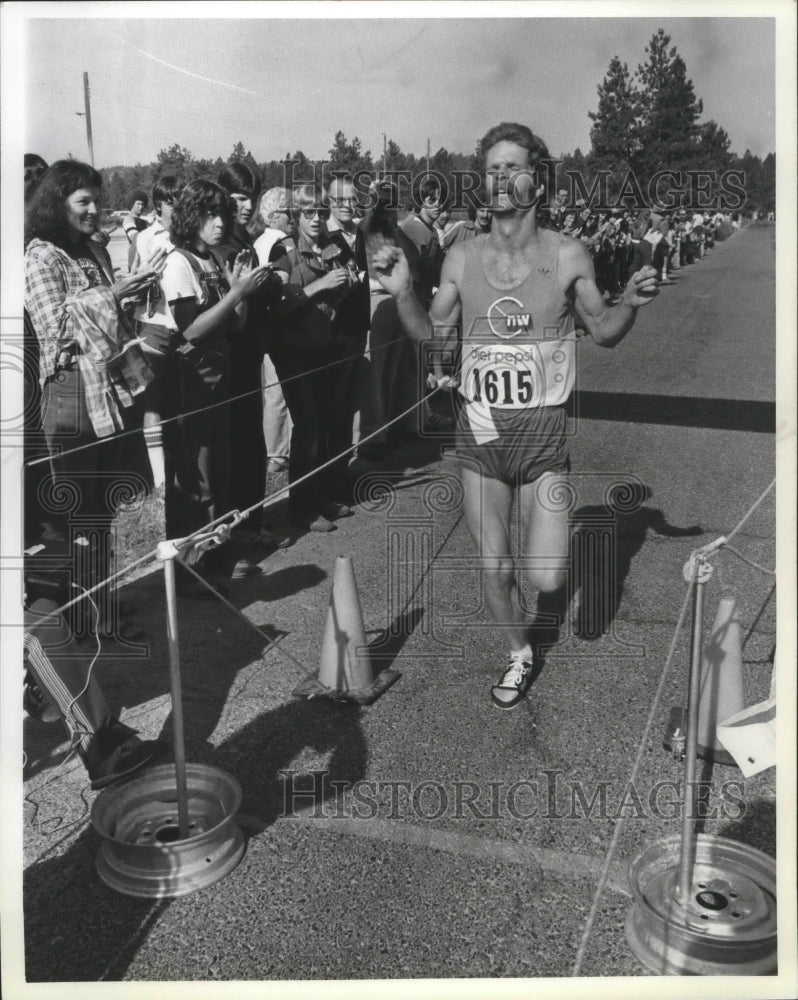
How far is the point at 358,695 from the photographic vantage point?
13.0ft

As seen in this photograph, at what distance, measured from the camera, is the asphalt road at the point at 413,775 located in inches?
107

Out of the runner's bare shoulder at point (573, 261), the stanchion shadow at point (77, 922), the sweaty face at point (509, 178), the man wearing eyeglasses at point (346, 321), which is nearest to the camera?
the stanchion shadow at point (77, 922)

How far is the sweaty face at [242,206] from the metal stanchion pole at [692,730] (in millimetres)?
3528

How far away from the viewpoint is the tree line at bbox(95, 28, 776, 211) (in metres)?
4.06

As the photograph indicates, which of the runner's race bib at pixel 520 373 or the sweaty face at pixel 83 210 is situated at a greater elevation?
the sweaty face at pixel 83 210

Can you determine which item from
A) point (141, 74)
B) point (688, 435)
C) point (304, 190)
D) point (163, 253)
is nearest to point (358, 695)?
point (163, 253)

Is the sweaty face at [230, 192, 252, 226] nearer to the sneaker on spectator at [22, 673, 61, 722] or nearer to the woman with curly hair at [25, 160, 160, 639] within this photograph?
the woman with curly hair at [25, 160, 160, 639]

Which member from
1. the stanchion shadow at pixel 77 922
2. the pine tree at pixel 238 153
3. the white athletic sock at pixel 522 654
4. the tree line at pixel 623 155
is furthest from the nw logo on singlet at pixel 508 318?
the stanchion shadow at pixel 77 922

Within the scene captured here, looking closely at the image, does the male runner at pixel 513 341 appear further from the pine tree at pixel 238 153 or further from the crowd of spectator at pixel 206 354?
the pine tree at pixel 238 153

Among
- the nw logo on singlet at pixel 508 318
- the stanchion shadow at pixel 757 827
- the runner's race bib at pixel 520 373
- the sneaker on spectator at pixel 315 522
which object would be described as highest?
the nw logo on singlet at pixel 508 318

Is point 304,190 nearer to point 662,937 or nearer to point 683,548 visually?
point 683,548

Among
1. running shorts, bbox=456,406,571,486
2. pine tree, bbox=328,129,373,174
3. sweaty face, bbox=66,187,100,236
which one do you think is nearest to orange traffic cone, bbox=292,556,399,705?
running shorts, bbox=456,406,571,486

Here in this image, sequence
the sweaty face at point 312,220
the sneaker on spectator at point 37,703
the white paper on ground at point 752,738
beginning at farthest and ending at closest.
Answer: the sweaty face at point 312,220
the sneaker on spectator at point 37,703
the white paper on ground at point 752,738

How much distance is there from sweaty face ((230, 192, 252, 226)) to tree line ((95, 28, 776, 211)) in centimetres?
15
